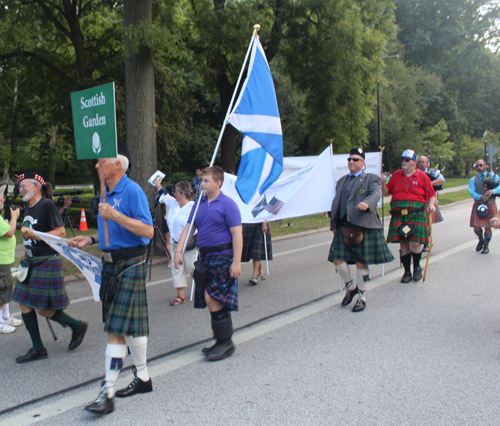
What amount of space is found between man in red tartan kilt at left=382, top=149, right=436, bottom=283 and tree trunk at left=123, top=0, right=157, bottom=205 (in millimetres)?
4891

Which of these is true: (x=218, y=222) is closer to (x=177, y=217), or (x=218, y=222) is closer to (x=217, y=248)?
(x=217, y=248)

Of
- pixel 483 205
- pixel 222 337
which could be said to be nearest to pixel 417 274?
pixel 483 205

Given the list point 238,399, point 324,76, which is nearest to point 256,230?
point 238,399

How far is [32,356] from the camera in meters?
4.32

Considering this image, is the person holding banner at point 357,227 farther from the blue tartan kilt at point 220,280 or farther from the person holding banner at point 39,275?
the person holding banner at point 39,275

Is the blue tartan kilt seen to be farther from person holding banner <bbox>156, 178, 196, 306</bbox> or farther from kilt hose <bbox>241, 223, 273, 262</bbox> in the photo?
kilt hose <bbox>241, 223, 273, 262</bbox>

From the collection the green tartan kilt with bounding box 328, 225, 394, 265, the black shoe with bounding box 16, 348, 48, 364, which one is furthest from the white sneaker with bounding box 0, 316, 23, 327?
the green tartan kilt with bounding box 328, 225, 394, 265

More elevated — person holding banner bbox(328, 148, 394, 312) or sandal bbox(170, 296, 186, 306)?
person holding banner bbox(328, 148, 394, 312)

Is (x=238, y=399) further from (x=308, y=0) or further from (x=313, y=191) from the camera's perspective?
(x=308, y=0)

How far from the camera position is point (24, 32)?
15.0m

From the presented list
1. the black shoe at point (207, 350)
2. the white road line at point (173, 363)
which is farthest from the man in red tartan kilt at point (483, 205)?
the black shoe at point (207, 350)

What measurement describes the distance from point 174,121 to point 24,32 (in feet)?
19.2

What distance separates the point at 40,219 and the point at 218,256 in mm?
1680

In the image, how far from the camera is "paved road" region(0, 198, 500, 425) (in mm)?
3254
